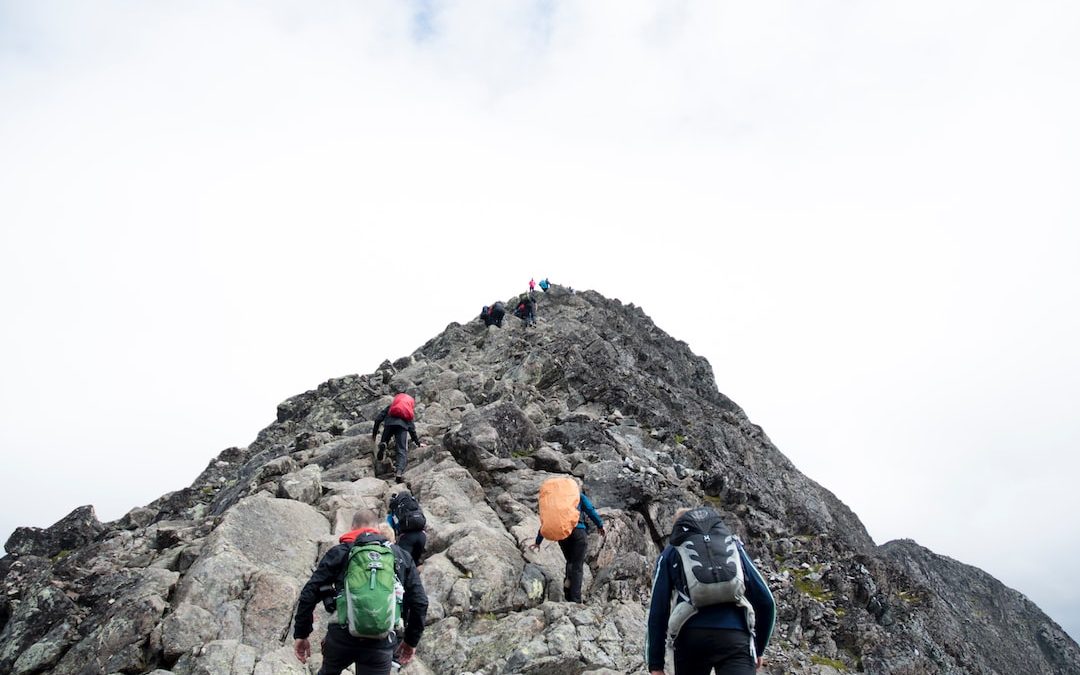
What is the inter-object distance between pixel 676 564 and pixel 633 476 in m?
12.5

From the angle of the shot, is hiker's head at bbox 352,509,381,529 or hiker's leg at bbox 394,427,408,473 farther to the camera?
hiker's leg at bbox 394,427,408,473

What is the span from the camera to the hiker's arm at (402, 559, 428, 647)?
865 cm

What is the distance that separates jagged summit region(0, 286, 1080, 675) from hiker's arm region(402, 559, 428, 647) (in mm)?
2987

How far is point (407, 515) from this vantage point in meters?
13.0

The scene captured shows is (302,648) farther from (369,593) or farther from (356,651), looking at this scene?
(369,593)

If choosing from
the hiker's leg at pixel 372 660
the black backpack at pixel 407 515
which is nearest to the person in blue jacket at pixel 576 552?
the black backpack at pixel 407 515

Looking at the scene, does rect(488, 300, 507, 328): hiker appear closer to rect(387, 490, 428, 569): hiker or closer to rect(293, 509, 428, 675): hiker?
rect(387, 490, 428, 569): hiker

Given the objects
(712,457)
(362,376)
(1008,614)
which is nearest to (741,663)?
(712,457)

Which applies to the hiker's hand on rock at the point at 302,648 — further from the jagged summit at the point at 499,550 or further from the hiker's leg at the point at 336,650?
the jagged summit at the point at 499,550

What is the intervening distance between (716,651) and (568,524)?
6.43m

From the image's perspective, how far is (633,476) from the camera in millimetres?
19703

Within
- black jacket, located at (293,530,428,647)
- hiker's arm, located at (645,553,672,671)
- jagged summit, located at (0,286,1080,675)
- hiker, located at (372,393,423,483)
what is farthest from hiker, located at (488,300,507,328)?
hiker's arm, located at (645,553,672,671)

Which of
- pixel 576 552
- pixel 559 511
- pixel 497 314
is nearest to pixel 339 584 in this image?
pixel 559 511

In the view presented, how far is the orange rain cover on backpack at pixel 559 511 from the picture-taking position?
13.2 m
